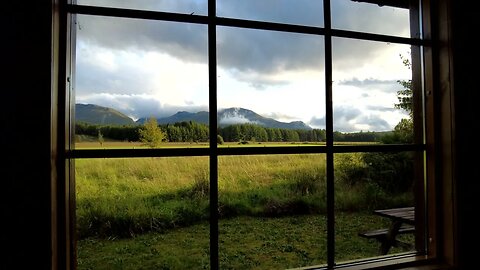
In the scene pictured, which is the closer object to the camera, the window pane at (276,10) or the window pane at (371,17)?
the window pane at (276,10)

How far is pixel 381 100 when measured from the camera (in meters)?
1.66

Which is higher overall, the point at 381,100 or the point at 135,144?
the point at 381,100

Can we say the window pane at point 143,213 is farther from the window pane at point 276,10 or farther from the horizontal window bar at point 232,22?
the window pane at point 276,10

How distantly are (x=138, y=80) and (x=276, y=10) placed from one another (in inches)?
28.2

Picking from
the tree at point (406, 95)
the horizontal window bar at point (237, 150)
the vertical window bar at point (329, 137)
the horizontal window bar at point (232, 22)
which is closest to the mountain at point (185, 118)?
the horizontal window bar at point (237, 150)

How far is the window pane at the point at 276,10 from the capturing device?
1.40m

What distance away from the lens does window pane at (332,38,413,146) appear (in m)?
1.53

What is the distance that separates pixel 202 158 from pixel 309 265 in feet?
2.32

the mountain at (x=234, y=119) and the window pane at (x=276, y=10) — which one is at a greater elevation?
the window pane at (x=276, y=10)

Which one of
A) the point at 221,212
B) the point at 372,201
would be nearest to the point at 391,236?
the point at 372,201

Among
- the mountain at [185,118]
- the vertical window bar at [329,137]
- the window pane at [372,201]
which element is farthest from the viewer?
the window pane at [372,201]

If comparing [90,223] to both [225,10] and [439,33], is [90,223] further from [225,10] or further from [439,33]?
[439,33]

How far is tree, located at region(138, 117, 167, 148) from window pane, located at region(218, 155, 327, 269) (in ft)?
0.89

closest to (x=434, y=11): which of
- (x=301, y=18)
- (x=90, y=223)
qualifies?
(x=301, y=18)
